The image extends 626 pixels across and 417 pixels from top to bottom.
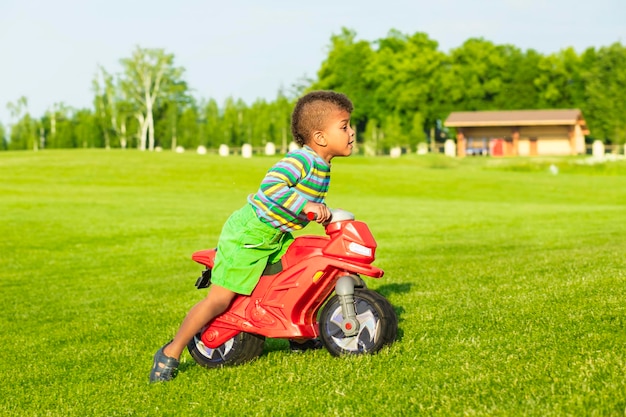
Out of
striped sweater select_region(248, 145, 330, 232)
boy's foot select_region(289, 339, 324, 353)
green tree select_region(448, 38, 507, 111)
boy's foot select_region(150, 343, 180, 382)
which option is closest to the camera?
striped sweater select_region(248, 145, 330, 232)

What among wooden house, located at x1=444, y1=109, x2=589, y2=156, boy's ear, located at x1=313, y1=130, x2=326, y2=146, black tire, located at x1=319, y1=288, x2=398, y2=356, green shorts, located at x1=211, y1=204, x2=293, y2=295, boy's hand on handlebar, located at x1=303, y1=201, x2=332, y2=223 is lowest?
black tire, located at x1=319, y1=288, x2=398, y2=356

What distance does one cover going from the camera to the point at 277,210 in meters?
5.32

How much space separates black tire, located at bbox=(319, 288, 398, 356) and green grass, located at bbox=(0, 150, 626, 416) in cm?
11

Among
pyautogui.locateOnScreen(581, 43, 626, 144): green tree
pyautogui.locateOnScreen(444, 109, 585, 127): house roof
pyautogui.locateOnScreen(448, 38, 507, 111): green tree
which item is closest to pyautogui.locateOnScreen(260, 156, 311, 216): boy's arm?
pyautogui.locateOnScreen(444, 109, 585, 127): house roof

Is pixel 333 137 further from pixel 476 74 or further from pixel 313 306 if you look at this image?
pixel 476 74

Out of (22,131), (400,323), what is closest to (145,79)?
(22,131)

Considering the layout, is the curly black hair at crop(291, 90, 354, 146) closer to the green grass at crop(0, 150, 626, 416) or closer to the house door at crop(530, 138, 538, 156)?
the green grass at crop(0, 150, 626, 416)

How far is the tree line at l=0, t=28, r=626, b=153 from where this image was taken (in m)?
98.4

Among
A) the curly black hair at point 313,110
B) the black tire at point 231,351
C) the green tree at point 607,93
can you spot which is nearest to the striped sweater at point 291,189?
the curly black hair at point 313,110

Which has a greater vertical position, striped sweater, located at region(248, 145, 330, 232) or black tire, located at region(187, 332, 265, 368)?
striped sweater, located at region(248, 145, 330, 232)

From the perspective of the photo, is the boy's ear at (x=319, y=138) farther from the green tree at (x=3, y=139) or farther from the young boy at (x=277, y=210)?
the green tree at (x=3, y=139)

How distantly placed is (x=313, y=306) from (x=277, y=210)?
2.71 feet

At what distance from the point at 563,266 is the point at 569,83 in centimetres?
10081

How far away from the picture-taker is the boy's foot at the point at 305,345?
Answer: 19.9 feet
